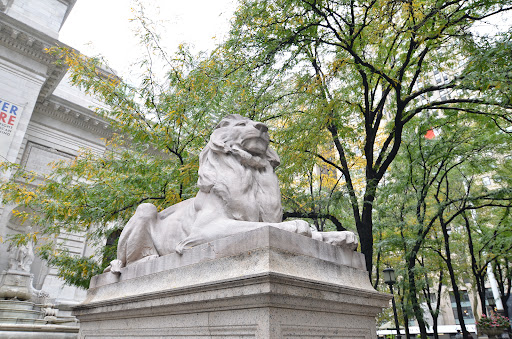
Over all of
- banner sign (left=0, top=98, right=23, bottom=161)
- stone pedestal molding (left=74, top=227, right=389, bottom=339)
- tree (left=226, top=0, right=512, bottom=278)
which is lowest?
stone pedestal molding (left=74, top=227, right=389, bottom=339)

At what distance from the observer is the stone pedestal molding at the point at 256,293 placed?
113 inches

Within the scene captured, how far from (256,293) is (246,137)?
2052 millimetres

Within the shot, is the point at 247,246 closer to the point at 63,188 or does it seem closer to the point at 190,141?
the point at 190,141

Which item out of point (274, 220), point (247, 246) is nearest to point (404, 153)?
point (274, 220)

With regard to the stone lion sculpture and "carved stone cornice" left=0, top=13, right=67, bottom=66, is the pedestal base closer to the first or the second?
"carved stone cornice" left=0, top=13, right=67, bottom=66

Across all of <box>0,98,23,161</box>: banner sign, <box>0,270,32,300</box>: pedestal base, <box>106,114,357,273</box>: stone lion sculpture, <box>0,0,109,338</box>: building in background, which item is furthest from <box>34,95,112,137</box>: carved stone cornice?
<box>106,114,357,273</box>: stone lion sculpture

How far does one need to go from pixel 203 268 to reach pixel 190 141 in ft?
21.2

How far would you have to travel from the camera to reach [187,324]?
344cm

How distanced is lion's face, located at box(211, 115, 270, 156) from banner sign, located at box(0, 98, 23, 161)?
1721cm

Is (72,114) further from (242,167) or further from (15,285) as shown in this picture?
(242,167)

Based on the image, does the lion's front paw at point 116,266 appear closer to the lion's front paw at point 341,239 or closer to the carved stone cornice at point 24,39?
the lion's front paw at point 341,239

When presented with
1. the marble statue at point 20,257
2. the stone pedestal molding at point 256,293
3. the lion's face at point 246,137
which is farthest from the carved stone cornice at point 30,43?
the stone pedestal molding at point 256,293

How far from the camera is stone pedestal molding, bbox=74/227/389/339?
2.88 m

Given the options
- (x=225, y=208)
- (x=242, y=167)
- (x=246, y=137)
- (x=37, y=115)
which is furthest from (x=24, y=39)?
(x=225, y=208)
